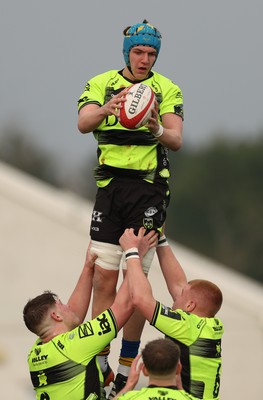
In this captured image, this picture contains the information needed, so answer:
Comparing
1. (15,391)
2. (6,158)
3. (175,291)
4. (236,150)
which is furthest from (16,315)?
→ (236,150)

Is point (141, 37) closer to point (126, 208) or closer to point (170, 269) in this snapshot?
point (126, 208)

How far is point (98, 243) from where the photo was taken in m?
11.3

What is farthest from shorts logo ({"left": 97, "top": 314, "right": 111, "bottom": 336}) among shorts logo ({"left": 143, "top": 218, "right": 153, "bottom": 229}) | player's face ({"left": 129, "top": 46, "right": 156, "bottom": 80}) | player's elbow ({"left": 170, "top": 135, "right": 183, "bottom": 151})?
player's face ({"left": 129, "top": 46, "right": 156, "bottom": 80})

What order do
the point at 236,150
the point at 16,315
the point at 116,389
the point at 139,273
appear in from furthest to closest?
the point at 236,150 < the point at 16,315 < the point at 116,389 < the point at 139,273

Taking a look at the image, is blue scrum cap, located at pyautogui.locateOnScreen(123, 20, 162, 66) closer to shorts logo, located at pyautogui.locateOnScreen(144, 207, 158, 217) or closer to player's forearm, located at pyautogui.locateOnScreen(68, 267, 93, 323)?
shorts logo, located at pyautogui.locateOnScreen(144, 207, 158, 217)

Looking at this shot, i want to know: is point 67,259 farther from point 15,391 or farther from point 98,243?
point 98,243

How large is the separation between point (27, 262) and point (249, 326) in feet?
18.0

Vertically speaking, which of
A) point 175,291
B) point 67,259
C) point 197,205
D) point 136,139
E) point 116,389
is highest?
point 136,139

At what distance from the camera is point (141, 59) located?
10945 millimetres

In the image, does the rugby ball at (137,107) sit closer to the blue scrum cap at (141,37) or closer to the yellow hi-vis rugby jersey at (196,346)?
the blue scrum cap at (141,37)

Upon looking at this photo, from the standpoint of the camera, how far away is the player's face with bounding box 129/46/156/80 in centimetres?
1093

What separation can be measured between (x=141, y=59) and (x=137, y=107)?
65 centimetres

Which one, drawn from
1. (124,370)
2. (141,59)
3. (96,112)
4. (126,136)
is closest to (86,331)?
(124,370)

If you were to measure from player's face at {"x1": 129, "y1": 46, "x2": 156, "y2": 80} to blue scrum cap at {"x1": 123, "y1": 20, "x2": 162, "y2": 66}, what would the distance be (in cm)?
4
